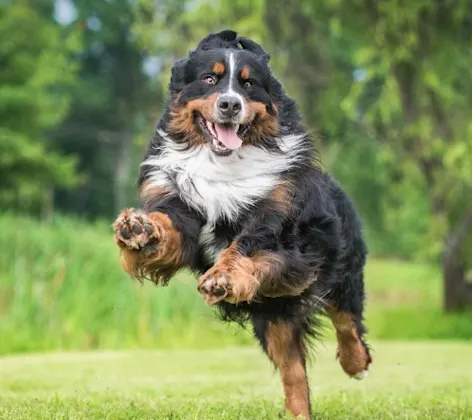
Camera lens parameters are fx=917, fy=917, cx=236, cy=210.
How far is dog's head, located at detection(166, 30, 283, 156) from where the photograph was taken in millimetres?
5129

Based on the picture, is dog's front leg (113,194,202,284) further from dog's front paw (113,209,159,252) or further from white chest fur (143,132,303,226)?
white chest fur (143,132,303,226)

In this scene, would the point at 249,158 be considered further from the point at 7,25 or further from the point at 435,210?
the point at 7,25

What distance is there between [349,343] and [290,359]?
911 mm

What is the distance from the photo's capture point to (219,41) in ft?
18.3

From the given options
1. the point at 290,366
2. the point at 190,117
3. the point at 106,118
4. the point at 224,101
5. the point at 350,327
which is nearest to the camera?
the point at 224,101

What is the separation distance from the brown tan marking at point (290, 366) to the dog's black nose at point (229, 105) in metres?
1.37

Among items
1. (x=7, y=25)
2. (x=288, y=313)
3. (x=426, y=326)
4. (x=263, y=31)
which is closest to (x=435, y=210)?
(x=426, y=326)

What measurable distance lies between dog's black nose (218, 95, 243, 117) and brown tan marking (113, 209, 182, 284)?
67 cm

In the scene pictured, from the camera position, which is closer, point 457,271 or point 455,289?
point 457,271

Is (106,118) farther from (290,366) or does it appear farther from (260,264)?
(260,264)

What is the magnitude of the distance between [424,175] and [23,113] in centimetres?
1194

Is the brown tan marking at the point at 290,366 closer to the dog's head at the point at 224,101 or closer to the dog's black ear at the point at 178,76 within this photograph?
the dog's head at the point at 224,101

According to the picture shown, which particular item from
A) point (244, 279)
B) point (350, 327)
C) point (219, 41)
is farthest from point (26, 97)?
point (244, 279)

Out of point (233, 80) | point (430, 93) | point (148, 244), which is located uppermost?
point (430, 93)
